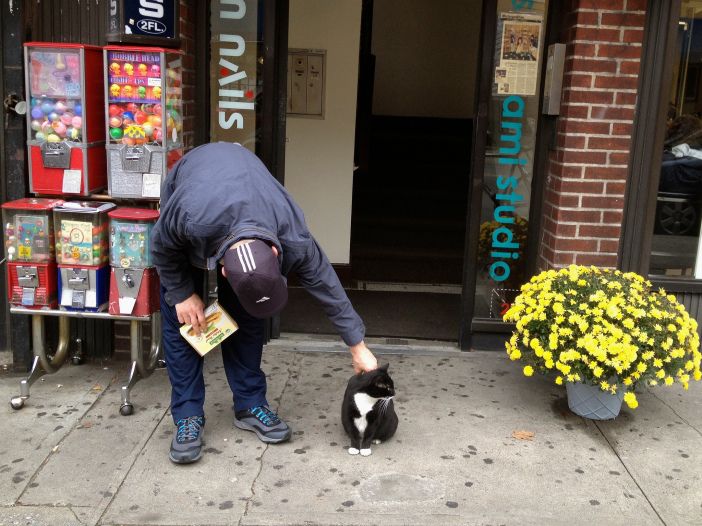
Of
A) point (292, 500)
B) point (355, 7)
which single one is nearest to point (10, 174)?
point (292, 500)

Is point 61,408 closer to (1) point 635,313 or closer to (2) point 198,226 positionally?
(2) point 198,226

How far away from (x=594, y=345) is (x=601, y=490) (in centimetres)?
70

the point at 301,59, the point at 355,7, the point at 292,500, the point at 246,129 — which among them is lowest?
the point at 292,500

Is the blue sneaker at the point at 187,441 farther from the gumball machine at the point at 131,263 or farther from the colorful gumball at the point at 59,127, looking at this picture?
the colorful gumball at the point at 59,127

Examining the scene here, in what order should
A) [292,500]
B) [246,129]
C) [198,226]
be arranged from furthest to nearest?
[246,129] → [292,500] → [198,226]

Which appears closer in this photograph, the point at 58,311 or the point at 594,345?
the point at 594,345

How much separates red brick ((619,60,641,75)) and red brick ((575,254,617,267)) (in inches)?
43.1

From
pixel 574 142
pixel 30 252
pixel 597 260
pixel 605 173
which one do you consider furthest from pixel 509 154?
pixel 30 252

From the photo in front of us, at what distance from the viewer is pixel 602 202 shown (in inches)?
185

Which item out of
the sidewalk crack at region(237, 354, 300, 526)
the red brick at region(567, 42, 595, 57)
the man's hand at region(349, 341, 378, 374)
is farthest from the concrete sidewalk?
the red brick at region(567, 42, 595, 57)

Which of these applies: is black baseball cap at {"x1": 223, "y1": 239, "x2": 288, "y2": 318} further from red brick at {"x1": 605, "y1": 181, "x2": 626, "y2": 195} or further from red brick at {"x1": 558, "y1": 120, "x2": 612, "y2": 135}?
A: red brick at {"x1": 605, "y1": 181, "x2": 626, "y2": 195}

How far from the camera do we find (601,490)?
11.6ft

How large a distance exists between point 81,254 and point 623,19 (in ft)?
10.9

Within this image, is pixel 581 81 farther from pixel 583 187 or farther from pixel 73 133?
pixel 73 133
